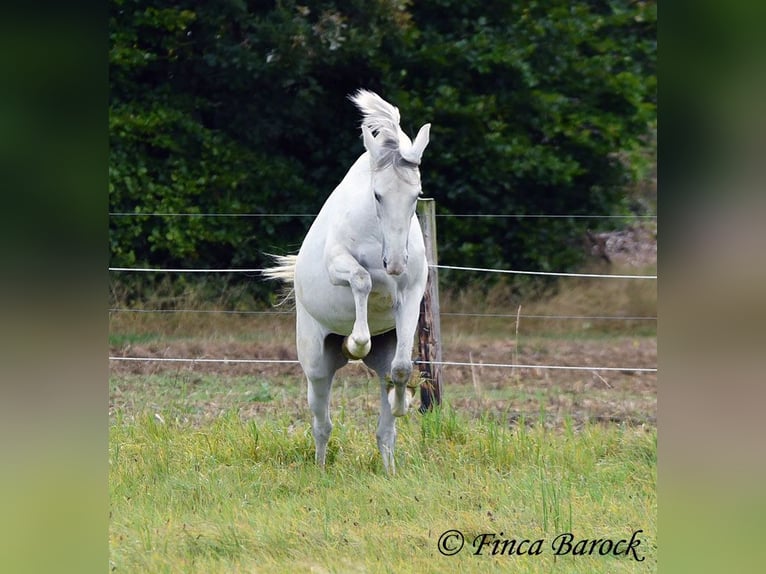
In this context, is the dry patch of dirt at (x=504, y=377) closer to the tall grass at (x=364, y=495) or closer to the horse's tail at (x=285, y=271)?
the tall grass at (x=364, y=495)

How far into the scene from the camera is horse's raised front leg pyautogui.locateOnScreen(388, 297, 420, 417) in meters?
4.61

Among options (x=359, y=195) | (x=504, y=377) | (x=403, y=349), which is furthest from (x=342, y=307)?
(x=504, y=377)

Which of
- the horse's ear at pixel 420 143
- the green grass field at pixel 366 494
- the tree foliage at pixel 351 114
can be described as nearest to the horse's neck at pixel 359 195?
the horse's ear at pixel 420 143

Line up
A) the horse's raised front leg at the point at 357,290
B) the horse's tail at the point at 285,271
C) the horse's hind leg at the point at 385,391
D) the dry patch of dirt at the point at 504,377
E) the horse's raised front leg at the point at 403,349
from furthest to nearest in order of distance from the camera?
the dry patch of dirt at the point at 504,377 < the horse's tail at the point at 285,271 < the horse's hind leg at the point at 385,391 < the horse's raised front leg at the point at 403,349 < the horse's raised front leg at the point at 357,290

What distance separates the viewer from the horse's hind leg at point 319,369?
5.28m

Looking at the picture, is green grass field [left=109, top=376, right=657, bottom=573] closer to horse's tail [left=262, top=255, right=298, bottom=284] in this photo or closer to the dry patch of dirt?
the dry patch of dirt

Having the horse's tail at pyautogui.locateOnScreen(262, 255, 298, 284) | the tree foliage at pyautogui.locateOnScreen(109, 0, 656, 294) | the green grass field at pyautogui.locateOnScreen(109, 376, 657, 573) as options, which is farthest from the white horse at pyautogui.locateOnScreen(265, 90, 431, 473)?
the tree foliage at pyautogui.locateOnScreen(109, 0, 656, 294)

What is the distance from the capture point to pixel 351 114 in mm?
12062

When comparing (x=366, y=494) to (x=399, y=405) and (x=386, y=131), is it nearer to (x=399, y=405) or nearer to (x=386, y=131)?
(x=399, y=405)

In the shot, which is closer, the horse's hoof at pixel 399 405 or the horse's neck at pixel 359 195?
the horse's neck at pixel 359 195

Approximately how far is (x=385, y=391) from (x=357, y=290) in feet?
3.27

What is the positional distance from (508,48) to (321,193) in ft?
10.5

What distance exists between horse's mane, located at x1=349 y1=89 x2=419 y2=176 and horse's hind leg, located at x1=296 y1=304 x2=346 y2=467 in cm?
136

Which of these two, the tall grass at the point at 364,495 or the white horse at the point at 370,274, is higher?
the white horse at the point at 370,274
